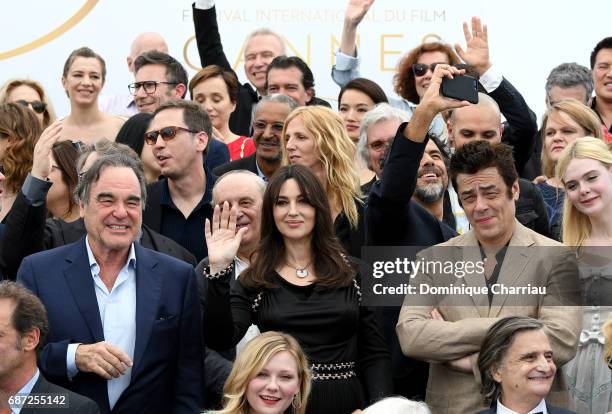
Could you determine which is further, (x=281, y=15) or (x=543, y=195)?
(x=281, y=15)

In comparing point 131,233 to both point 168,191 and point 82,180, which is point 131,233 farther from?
point 168,191

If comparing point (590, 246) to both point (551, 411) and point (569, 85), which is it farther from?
point (569, 85)

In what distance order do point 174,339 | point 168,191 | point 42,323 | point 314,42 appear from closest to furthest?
point 42,323 → point 174,339 → point 168,191 → point 314,42

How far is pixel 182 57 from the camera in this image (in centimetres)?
1031

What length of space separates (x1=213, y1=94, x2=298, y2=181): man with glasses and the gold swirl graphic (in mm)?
3006

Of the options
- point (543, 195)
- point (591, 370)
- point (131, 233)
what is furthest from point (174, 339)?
point (543, 195)

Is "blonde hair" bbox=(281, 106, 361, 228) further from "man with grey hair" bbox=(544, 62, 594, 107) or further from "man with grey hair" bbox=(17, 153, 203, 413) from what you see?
"man with grey hair" bbox=(544, 62, 594, 107)

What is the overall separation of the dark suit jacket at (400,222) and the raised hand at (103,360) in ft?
4.84

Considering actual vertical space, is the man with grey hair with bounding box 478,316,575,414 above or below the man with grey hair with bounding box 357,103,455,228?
below

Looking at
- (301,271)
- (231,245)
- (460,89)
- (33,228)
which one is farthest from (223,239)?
(460,89)

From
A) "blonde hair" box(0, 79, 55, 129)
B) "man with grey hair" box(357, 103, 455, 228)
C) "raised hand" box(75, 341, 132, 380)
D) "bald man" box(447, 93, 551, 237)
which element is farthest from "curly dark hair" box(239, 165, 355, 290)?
"blonde hair" box(0, 79, 55, 129)

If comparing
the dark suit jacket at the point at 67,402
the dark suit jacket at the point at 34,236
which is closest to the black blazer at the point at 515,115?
the dark suit jacket at the point at 34,236

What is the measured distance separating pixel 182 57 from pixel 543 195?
3719 millimetres

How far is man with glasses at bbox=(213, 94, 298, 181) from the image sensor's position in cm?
787
